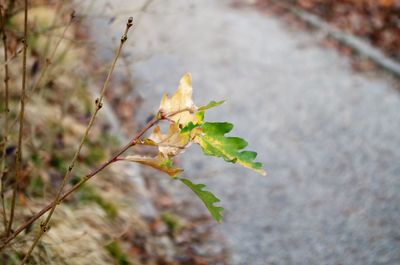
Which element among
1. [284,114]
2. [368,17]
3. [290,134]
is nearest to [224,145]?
[290,134]

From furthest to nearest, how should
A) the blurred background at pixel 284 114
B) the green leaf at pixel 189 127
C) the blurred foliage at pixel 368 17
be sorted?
1. the blurred foliage at pixel 368 17
2. the blurred background at pixel 284 114
3. the green leaf at pixel 189 127

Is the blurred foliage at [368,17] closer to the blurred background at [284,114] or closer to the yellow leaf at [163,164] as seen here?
the blurred background at [284,114]

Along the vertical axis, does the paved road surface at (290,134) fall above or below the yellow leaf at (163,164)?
above

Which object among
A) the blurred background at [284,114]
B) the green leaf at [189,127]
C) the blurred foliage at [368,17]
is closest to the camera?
the green leaf at [189,127]

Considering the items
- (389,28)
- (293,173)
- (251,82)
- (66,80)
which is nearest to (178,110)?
(293,173)

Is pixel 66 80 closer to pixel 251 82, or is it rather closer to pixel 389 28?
pixel 251 82

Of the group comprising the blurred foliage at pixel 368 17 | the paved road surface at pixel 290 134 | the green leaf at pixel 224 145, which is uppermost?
the blurred foliage at pixel 368 17

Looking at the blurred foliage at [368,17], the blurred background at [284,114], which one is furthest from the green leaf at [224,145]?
the blurred foliage at [368,17]

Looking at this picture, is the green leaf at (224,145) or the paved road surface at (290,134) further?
the paved road surface at (290,134)
